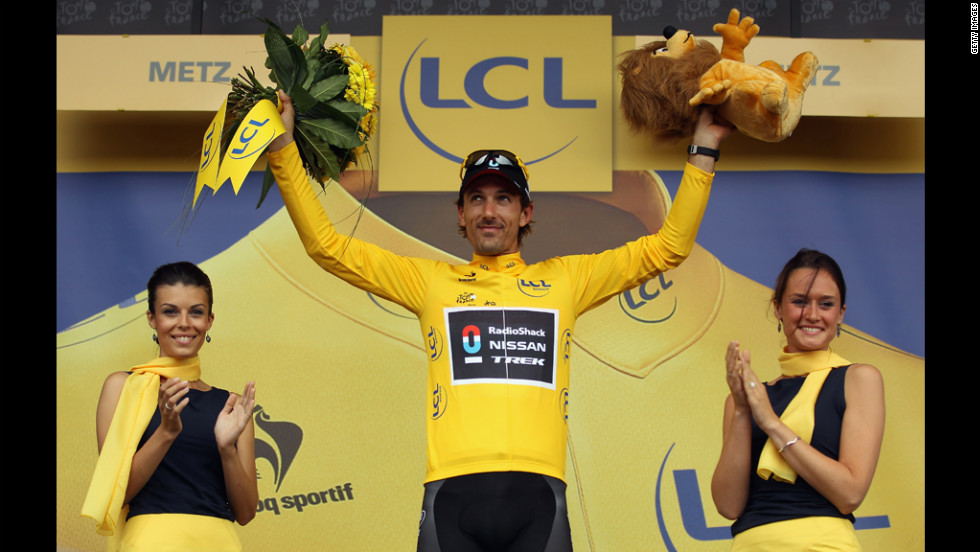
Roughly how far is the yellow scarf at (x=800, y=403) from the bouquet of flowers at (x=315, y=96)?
1340mm

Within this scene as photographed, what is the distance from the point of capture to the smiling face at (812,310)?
2.80 metres

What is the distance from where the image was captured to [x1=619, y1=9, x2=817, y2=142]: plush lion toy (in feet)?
9.36

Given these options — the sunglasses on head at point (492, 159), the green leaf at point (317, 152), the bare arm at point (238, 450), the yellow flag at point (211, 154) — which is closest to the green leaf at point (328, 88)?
the green leaf at point (317, 152)

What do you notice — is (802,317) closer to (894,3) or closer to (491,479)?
(491,479)

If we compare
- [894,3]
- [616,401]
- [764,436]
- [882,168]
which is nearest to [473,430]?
[764,436]

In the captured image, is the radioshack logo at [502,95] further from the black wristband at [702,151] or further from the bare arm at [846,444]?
the bare arm at [846,444]

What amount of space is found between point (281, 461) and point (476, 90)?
173 cm

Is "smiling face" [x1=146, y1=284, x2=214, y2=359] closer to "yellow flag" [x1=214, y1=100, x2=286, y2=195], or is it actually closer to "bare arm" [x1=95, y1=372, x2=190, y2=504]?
"bare arm" [x1=95, y1=372, x2=190, y2=504]

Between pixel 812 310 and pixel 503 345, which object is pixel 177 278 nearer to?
pixel 503 345

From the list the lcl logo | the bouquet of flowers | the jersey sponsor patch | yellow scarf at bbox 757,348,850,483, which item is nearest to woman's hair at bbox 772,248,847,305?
yellow scarf at bbox 757,348,850,483

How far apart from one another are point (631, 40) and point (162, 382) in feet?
8.06

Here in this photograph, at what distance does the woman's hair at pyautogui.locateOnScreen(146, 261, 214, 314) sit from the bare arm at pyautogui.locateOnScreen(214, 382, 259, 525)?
0.36 meters

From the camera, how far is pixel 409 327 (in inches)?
168

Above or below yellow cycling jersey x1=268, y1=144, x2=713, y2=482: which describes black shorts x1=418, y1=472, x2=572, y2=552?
below
